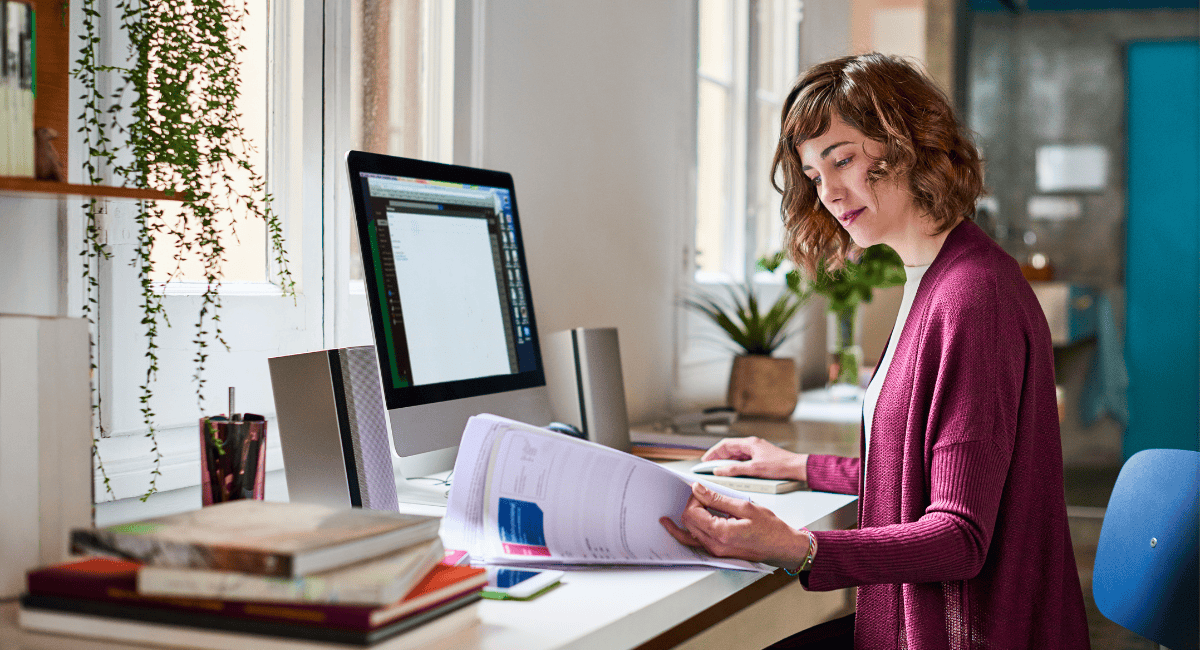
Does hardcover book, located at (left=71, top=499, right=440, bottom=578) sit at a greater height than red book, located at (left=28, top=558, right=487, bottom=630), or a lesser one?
greater

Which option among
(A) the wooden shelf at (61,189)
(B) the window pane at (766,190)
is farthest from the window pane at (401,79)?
(B) the window pane at (766,190)

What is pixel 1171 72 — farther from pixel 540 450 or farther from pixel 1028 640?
pixel 540 450

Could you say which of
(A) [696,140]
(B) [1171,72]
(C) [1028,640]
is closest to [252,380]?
(C) [1028,640]

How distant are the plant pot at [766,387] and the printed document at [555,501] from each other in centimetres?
143

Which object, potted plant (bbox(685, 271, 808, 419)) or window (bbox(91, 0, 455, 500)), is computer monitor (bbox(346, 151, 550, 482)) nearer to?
window (bbox(91, 0, 455, 500))

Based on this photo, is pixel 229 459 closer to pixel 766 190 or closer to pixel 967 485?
pixel 967 485

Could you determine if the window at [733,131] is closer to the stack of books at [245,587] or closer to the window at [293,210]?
the window at [293,210]

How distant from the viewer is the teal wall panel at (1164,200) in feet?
18.5

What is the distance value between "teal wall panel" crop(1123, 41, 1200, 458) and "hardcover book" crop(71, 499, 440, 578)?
18.9ft

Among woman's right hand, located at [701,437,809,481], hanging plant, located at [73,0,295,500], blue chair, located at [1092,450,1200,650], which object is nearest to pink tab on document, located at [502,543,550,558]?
hanging plant, located at [73,0,295,500]

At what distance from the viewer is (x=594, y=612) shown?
943 millimetres

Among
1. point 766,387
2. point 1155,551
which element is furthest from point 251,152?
point 766,387

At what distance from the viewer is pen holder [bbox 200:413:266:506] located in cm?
106

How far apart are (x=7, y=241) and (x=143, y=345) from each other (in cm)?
22
